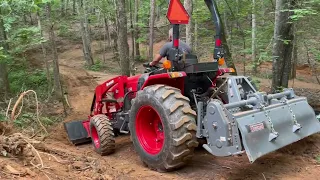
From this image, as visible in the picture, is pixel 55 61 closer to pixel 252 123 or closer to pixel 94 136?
pixel 94 136

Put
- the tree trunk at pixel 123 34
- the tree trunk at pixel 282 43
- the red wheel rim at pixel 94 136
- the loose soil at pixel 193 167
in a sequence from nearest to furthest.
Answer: the loose soil at pixel 193 167, the red wheel rim at pixel 94 136, the tree trunk at pixel 282 43, the tree trunk at pixel 123 34

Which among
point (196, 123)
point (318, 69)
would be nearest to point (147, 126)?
point (196, 123)

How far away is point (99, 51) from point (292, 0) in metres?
23.1

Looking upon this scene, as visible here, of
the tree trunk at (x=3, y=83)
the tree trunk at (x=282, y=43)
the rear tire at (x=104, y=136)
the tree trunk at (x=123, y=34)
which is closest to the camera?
the rear tire at (x=104, y=136)

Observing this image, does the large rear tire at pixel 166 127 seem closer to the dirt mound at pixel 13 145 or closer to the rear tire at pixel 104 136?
the rear tire at pixel 104 136

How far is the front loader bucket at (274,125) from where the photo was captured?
4234 millimetres

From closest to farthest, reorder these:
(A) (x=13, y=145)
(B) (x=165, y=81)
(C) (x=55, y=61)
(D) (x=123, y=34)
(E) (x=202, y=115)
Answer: (A) (x=13, y=145)
(E) (x=202, y=115)
(B) (x=165, y=81)
(D) (x=123, y=34)
(C) (x=55, y=61)

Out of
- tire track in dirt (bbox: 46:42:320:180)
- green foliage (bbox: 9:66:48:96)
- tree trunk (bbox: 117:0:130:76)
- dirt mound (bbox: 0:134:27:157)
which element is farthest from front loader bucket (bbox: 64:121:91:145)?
green foliage (bbox: 9:66:48:96)

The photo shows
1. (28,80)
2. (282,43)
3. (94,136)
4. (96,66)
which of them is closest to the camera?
(94,136)

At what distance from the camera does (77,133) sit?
7.42 metres

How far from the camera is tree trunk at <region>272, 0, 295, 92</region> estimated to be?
754 centimetres

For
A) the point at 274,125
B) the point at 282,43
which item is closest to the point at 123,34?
the point at 282,43

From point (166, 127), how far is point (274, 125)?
149cm

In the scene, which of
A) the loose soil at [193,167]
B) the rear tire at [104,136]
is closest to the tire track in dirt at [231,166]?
the loose soil at [193,167]
